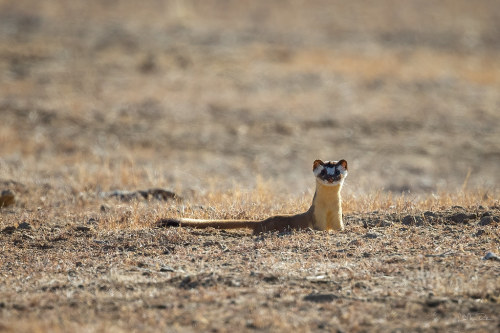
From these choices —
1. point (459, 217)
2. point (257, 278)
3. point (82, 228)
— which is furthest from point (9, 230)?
point (459, 217)

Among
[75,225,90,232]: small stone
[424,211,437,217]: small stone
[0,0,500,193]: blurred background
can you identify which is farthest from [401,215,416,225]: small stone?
[75,225,90,232]: small stone

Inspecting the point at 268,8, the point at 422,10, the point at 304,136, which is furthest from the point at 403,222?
the point at 422,10

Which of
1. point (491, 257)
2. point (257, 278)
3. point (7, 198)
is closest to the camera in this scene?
point (257, 278)

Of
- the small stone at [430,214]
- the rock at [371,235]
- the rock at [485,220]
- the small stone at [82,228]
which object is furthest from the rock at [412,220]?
the small stone at [82,228]

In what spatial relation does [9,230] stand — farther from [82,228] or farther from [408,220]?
[408,220]

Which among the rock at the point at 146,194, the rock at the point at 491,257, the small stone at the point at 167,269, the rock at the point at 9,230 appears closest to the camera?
the small stone at the point at 167,269

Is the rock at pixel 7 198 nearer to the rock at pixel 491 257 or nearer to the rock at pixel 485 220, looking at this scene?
the rock at pixel 485 220

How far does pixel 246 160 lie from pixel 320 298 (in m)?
11.5

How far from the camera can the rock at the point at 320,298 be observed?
5.60m

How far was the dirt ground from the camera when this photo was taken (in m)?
5.62

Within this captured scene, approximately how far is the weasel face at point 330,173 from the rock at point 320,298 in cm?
240

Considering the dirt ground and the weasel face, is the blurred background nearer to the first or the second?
the dirt ground

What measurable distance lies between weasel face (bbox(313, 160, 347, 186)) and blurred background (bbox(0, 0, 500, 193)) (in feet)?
10.7

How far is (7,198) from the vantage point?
10016mm
